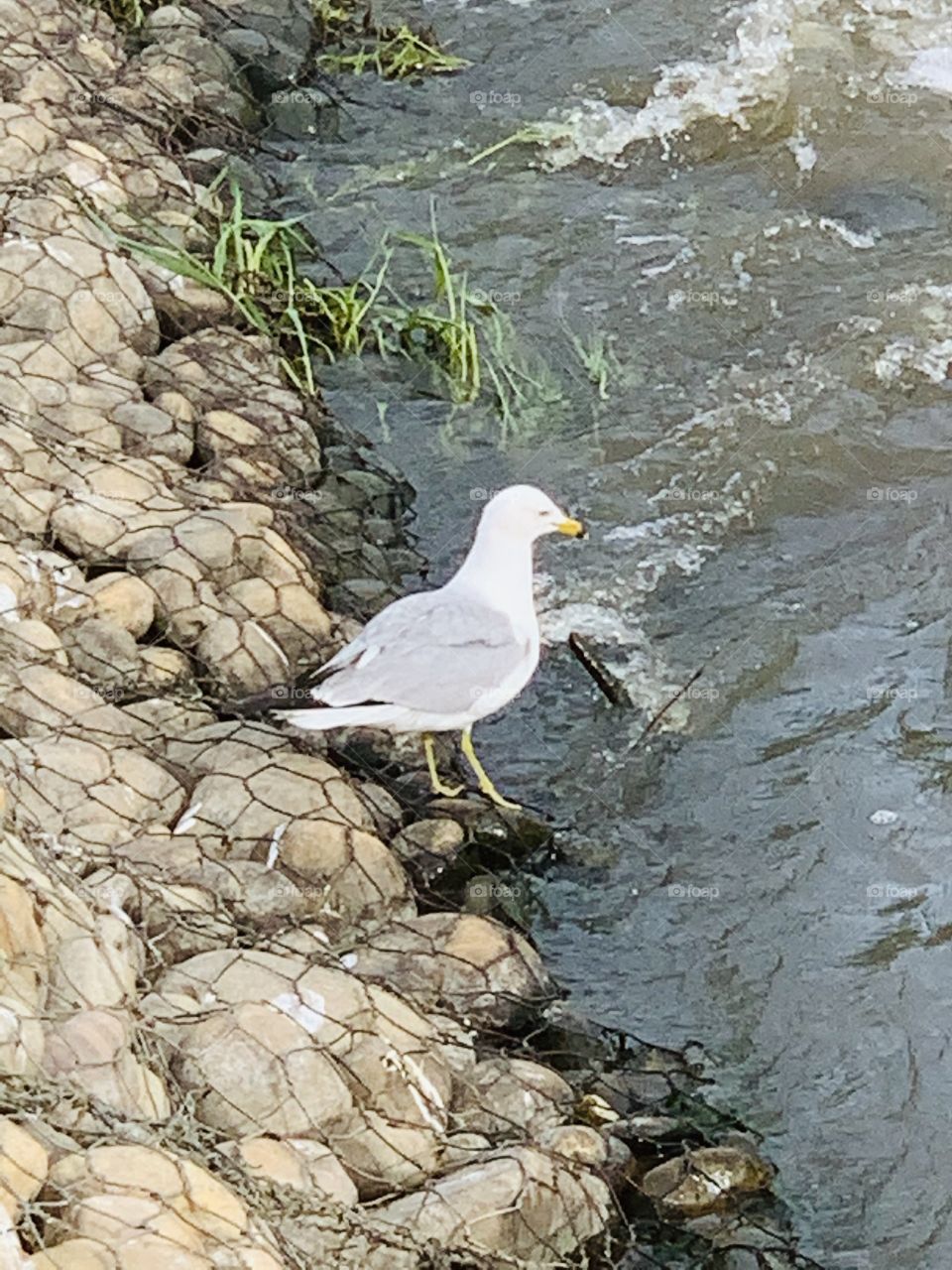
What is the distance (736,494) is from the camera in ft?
23.1

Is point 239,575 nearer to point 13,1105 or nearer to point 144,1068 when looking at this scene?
point 144,1068

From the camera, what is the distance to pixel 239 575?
19.4 ft

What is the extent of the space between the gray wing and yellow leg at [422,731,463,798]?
317mm

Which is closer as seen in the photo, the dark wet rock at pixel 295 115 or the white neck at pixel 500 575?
the white neck at pixel 500 575

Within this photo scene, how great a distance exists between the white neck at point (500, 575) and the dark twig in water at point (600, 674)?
15.3 inches

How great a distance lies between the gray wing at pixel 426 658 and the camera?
5.24 meters

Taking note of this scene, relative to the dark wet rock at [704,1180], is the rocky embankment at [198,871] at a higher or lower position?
higher

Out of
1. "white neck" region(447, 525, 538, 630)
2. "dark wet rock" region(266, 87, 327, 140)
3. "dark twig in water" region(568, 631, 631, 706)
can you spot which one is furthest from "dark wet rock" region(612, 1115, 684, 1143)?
"dark wet rock" region(266, 87, 327, 140)

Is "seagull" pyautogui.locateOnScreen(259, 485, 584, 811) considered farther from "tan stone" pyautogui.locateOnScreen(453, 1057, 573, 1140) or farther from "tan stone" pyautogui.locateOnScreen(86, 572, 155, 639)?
"tan stone" pyautogui.locateOnScreen(453, 1057, 573, 1140)

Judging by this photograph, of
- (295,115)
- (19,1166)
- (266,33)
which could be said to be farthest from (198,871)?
(266,33)

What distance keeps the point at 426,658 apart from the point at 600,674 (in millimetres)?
947

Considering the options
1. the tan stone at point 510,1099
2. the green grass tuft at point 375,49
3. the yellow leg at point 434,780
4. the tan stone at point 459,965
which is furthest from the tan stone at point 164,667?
the green grass tuft at point 375,49

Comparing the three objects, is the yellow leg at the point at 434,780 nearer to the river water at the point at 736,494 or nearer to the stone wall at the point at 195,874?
the stone wall at the point at 195,874

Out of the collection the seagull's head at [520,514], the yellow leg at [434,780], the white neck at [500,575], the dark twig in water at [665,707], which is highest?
the seagull's head at [520,514]
